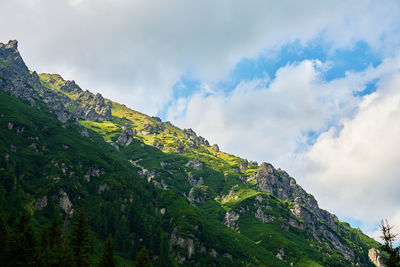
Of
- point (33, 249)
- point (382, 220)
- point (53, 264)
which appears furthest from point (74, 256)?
point (382, 220)

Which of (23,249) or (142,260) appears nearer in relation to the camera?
(142,260)

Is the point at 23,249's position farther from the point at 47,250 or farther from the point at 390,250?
the point at 390,250

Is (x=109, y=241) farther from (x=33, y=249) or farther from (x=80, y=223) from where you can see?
(x=33, y=249)

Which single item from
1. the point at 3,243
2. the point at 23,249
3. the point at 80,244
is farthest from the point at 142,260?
the point at 3,243

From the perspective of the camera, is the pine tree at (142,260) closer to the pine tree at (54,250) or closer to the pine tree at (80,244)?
the pine tree at (80,244)

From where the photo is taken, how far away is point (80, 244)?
99375 millimetres

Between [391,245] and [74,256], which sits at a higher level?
[391,245]

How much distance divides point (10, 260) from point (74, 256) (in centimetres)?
2054

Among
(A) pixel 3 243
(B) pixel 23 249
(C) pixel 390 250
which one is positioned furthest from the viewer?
(A) pixel 3 243

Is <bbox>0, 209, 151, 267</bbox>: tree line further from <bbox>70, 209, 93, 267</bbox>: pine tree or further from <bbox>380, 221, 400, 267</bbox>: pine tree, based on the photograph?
<bbox>380, 221, 400, 267</bbox>: pine tree

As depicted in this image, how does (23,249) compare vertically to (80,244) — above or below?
below

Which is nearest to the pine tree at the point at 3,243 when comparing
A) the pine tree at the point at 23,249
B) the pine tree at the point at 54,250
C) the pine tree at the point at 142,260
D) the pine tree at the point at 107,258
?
the pine tree at the point at 23,249

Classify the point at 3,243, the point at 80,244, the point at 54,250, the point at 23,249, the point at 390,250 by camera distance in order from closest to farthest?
the point at 390,250 < the point at 54,250 < the point at 23,249 < the point at 80,244 < the point at 3,243

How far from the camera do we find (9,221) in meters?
188
